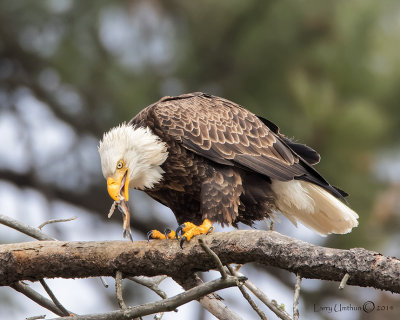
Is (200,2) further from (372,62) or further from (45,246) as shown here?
(45,246)

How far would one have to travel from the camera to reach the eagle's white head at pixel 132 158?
434 cm

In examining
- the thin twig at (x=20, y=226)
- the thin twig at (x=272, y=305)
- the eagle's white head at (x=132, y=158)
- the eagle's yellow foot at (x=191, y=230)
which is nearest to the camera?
the thin twig at (x=272, y=305)

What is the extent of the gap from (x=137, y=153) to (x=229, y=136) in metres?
0.68

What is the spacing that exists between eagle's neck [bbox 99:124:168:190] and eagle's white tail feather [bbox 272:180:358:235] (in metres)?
0.88

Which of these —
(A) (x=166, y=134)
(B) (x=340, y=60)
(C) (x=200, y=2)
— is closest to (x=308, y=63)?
(B) (x=340, y=60)

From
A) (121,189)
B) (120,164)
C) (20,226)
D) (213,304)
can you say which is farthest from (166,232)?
(20,226)

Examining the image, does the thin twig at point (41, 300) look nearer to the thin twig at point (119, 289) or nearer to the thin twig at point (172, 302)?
the thin twig at point (119, 289)

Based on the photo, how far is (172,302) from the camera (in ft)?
9.31

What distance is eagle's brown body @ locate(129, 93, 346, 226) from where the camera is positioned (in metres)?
4.46

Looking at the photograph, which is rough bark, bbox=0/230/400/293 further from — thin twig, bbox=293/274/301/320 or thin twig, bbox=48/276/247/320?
thin twig, bbox=48/276/247/320

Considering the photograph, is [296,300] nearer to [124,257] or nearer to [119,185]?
[124,257]

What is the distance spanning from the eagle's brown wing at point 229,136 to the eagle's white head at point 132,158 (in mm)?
149

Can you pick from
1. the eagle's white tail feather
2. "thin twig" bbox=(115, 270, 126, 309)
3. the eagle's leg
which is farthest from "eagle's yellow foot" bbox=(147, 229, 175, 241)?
the eagle's white tail feather

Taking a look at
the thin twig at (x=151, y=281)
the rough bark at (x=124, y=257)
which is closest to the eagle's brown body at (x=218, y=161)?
the thin twig at (x=151, y=281)
